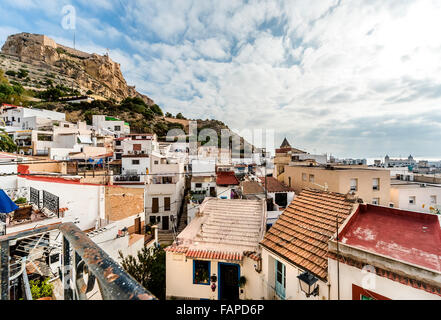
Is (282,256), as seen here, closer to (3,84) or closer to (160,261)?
Answer: (160,261)

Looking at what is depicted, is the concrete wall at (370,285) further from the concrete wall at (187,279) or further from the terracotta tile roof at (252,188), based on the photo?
the terracotta tile roof at (252,188)

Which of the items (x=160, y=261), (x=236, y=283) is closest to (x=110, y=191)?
(x=160, y=261)

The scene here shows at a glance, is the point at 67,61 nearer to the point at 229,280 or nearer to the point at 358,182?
the point at 229,280

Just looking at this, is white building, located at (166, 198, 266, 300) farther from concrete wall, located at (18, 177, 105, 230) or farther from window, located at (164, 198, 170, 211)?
window, located at (164, 198, 170, 211)

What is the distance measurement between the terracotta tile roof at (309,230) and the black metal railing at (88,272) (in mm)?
5056

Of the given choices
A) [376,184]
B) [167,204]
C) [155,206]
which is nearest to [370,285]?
[376,184]

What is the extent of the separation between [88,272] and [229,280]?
21.9 ft

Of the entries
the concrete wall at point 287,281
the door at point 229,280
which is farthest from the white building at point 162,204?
the concrete wall at point 287,281

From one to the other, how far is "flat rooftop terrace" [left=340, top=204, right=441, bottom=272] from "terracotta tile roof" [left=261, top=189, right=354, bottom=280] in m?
0.57

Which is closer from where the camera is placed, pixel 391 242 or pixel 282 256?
pixel 391 242

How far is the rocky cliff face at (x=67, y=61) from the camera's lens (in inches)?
2434

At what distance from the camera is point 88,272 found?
110 cm

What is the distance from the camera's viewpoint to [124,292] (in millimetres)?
804
